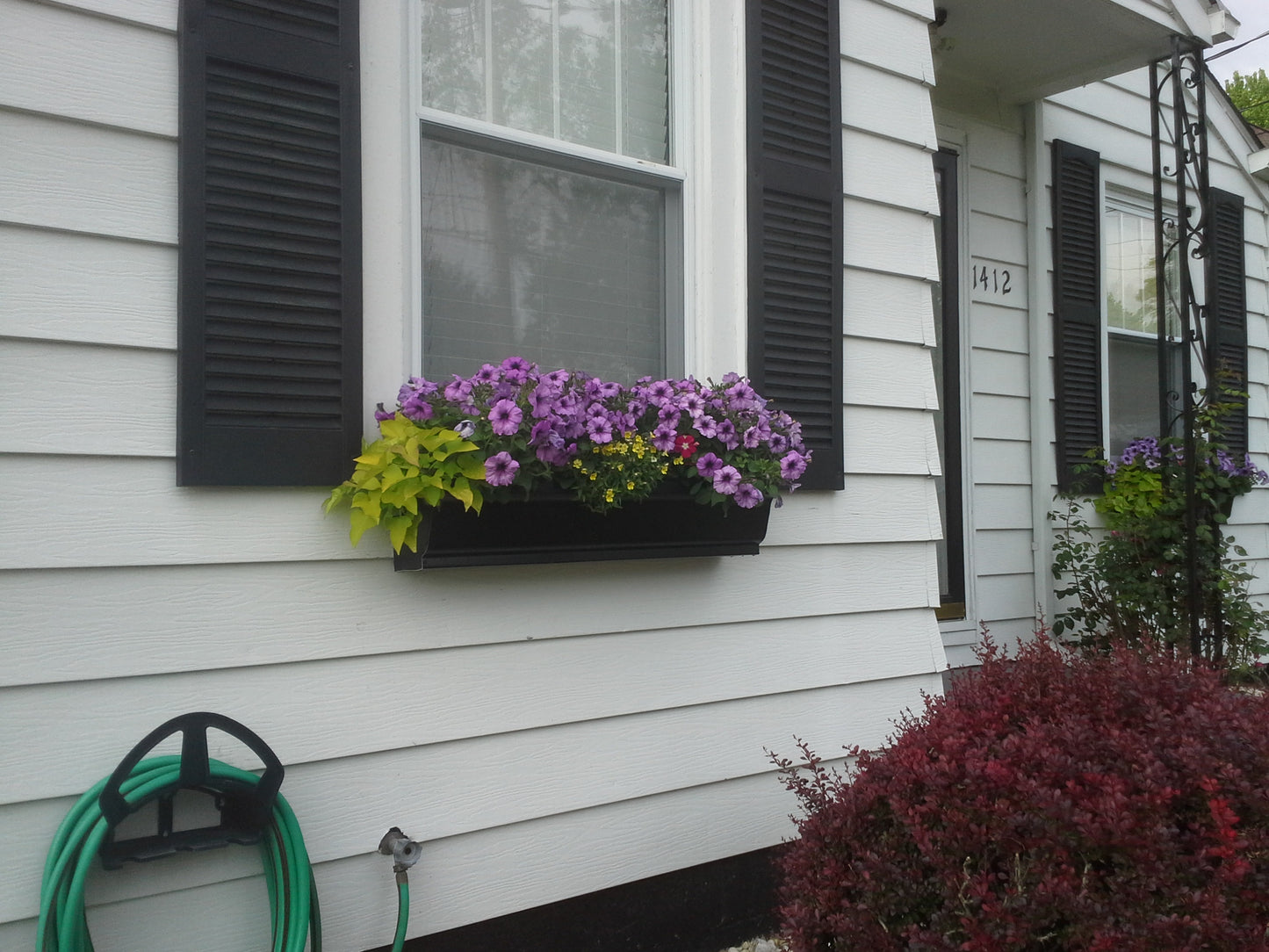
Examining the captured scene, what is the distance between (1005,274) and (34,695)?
12.6ft

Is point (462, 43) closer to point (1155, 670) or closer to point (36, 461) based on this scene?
point (36, 461)

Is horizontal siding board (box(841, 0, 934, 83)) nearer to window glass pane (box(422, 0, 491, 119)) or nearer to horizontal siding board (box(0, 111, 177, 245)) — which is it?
window glass pane (box(422, 0, 491, 119))

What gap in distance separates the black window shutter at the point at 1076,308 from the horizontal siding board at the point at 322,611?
222cm

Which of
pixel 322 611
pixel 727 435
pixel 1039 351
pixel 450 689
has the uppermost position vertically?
pixel 1039 351

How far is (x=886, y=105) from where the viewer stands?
9.45ft

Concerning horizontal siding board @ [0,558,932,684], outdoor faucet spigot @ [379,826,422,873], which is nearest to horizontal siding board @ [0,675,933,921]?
outdoor faucet spigot @ [379,826,422,873]

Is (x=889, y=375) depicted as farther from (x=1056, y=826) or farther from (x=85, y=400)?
(x=85, y=400)

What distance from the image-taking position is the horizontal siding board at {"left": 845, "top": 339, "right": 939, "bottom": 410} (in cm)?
276

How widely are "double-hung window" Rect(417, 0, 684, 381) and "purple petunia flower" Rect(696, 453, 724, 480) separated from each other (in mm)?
393

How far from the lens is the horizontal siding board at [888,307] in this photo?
2773 mm

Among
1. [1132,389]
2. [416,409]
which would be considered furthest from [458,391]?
[1132,389]

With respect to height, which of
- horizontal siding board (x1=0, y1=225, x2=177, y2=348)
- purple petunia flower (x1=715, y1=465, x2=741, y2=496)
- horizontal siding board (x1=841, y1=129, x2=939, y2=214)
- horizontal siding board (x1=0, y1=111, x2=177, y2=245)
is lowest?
purple petunia flower (x1=715, y1=465, x2=741, y2=496)

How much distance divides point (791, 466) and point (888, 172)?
1084 millimetres

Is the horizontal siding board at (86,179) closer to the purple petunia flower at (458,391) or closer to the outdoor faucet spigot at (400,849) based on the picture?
the purple petunia flower at (458,391)
